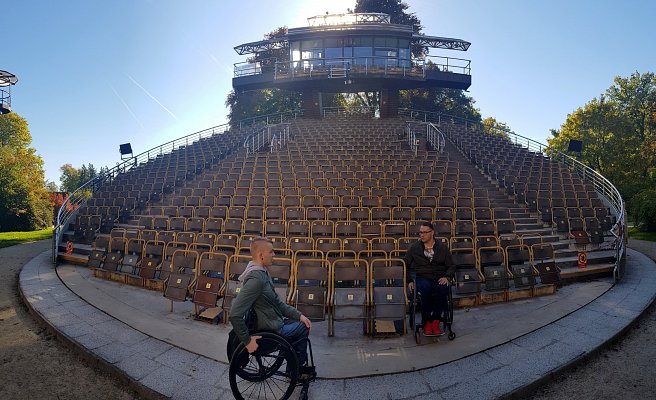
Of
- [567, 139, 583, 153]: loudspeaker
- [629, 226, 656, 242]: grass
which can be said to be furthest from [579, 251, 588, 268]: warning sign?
[567, 139, 583, 153]: loudspeaker

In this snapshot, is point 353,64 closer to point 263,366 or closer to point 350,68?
point 350,68

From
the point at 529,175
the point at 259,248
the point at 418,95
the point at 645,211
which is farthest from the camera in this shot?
the point at 418,95

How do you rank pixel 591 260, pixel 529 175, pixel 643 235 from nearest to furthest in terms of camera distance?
pixel 591 260
pixel 529 175
pixel 643 235

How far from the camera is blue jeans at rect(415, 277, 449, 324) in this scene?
488 cm

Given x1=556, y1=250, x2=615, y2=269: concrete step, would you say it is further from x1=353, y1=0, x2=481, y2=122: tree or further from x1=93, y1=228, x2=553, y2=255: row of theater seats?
x1=353, y1=0, x2=481, y2=122: tree

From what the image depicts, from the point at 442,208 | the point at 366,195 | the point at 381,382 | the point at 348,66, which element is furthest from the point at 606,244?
the point at 348,66

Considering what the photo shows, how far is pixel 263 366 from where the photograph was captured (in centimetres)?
339

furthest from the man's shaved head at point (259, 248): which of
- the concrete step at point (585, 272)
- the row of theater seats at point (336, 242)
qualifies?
the concrete step at point (585, 272)

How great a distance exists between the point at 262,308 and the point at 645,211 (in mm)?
19321

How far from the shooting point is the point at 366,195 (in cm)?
1083

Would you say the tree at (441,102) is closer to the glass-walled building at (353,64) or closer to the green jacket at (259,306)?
the glass-walled building at (353,64)

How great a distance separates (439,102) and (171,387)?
4298 cm

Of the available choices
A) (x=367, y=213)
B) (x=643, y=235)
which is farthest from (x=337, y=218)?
(x=643, y=235)

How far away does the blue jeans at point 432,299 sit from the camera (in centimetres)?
488
